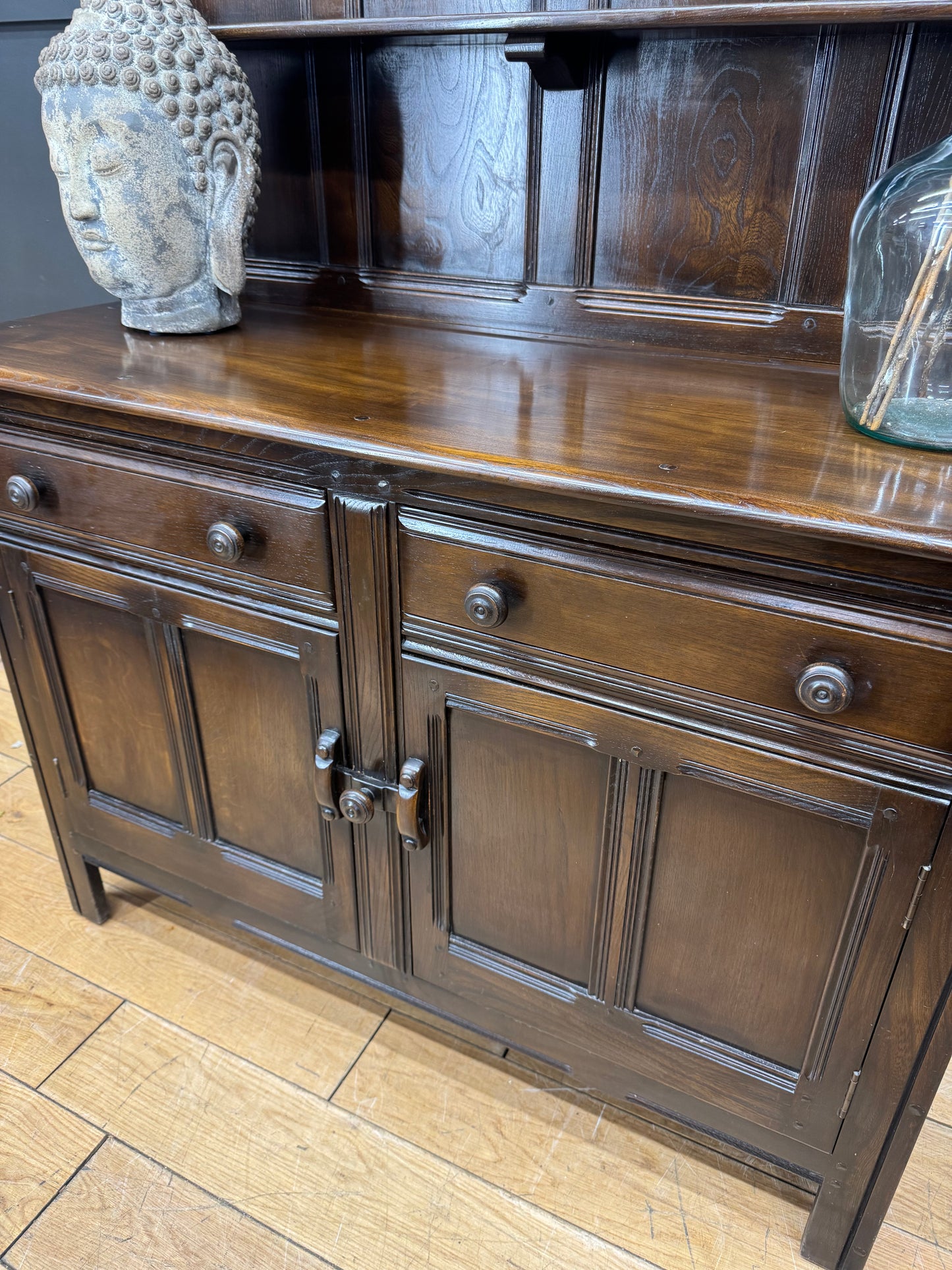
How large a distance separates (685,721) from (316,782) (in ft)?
1.34

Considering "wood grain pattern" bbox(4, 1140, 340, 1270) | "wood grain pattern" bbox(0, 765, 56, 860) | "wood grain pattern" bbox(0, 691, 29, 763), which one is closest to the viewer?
"wood grain pattern" bbox(4, 1140, 340, 1270)

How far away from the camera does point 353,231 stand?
3.80 feet

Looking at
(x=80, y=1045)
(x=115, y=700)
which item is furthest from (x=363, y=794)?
(x=80, y=1045)

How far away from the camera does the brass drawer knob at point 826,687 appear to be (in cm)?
65

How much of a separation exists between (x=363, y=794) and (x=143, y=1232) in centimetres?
54

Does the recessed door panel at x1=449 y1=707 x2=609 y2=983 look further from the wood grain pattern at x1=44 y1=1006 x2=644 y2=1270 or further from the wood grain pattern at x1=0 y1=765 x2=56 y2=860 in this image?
the wood grain pattern at x1=0 y1=765 x2=56 y2=860

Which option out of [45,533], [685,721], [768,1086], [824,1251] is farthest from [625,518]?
[824,1251]

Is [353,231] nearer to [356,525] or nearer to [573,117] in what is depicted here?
[573,117]

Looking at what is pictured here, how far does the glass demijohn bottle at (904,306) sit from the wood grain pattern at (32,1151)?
3.79 feet

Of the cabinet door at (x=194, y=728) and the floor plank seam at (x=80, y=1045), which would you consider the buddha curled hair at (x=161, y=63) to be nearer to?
the cabinet door at (x=194, y=728)

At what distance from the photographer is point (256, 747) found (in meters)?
1.03

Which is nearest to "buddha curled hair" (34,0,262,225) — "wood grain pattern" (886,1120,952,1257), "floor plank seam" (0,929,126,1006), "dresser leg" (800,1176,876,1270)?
"floor plank seam" (0,929,126,1006)

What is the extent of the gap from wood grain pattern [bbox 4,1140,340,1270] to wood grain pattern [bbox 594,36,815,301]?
1.13 m

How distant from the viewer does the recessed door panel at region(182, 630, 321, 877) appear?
0.97m
